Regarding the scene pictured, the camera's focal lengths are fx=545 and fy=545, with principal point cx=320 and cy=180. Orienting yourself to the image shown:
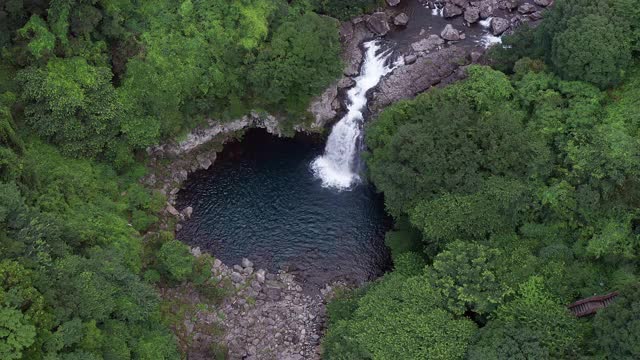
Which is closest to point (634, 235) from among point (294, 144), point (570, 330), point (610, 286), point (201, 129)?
point (610, 286)

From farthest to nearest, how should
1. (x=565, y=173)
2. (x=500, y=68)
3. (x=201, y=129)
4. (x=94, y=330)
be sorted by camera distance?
(x=201, y=129) < (x=500, y=68) < (x=565, y=173) < (x=94, y=330)

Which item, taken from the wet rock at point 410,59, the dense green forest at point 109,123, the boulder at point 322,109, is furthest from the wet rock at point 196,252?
the wet rock at point 410,59

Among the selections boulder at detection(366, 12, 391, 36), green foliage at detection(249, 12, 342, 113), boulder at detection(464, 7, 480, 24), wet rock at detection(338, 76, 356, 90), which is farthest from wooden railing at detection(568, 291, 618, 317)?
boulder at detection(366, 12, 391, 36)

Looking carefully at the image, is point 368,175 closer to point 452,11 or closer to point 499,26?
point 499,26

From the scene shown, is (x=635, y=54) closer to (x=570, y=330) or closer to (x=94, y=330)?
(x=570, y=330)

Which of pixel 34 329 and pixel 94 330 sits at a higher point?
pixel 34 329
